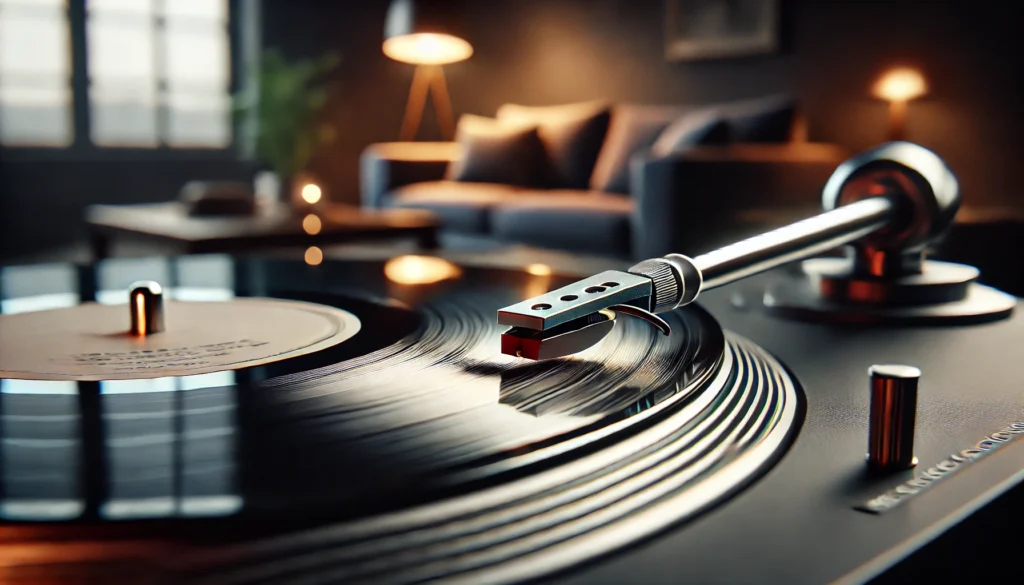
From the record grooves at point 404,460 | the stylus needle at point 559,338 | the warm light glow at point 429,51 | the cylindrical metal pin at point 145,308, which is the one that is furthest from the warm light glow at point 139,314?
the warm light glow at point 429,51

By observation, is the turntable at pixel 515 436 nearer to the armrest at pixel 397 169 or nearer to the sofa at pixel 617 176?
the sofa at pixel 617 176

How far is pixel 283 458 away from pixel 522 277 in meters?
0.54

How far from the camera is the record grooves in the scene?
242mm

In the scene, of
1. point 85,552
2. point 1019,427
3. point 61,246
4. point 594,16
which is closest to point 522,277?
point 1019,427

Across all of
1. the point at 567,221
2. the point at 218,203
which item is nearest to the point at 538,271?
the point at 218,203

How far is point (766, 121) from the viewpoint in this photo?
3.91 metres

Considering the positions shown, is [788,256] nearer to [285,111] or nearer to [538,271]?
[538,271]

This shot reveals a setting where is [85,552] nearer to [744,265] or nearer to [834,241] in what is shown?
[744,265]

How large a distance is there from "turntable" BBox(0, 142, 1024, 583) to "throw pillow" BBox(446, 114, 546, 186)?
13.8ft

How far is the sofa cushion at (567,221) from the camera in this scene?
362 centimetres

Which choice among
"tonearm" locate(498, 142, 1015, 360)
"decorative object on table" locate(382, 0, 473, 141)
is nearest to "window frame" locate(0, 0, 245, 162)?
"decorative object on table" locate(382, 0, 473, 141)

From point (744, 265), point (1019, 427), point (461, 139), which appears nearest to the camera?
point (1019, 427)

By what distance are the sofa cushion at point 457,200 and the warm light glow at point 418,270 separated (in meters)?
3.31

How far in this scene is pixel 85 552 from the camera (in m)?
0.24
